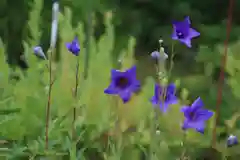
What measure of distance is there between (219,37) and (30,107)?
151 cm

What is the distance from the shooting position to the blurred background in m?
2.44

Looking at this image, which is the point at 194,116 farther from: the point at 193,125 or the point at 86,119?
the point at 86,119

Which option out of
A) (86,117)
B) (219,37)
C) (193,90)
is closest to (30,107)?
(86,117)

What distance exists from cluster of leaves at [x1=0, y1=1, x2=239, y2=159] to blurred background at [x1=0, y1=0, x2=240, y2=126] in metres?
0.82

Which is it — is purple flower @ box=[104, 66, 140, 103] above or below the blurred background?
above

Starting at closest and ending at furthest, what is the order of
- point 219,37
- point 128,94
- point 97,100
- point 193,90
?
point 128,94 → point 97,100 → point 193,90 → point 219,37

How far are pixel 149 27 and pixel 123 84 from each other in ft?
6.95

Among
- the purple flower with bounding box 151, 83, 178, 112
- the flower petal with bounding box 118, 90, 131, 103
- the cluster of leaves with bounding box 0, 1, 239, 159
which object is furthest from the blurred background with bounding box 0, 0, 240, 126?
the flower petal with bounding box 118, 90, 131, 103

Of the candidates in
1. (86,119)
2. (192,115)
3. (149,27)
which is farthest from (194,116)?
(149,27)

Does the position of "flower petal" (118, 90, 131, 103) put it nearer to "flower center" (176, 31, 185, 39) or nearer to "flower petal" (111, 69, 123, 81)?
"flower petal" (111, 69, 123, 81)

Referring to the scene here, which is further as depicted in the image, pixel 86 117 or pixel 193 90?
pixel 193 90

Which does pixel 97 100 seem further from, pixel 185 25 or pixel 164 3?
pixel 164 3

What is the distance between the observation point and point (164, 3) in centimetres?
315

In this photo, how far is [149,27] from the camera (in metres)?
3.15
